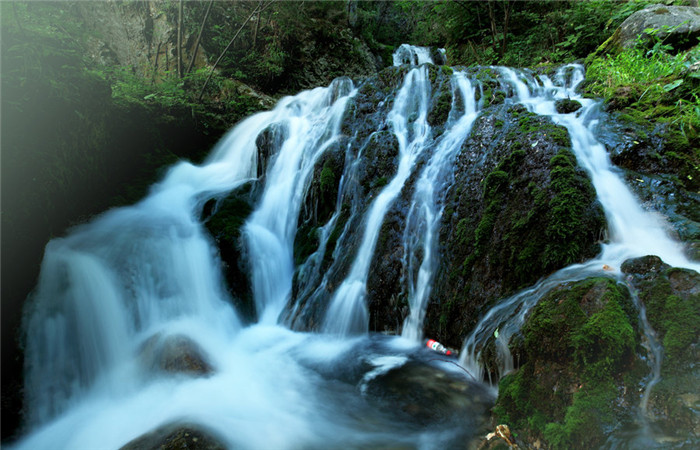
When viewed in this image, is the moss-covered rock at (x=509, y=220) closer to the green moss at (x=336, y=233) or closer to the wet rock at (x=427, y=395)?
the wet rock at (x=427, y=395)

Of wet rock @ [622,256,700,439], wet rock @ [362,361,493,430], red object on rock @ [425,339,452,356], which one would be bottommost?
wet rock @ [362,361,493,430]

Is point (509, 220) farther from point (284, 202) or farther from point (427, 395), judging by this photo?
point (284, 202)

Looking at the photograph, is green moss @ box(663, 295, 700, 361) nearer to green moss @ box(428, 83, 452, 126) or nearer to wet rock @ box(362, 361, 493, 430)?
Result: wet rock @ box(362, 361, 493, 430)

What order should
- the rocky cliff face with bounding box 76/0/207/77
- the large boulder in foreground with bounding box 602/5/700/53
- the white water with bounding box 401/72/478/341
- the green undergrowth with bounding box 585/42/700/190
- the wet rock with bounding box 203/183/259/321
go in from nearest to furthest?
the green undergrowth with bounding box 585/42/700/190 → the white water with bounding box 401/72/478/341 → the wet rock with bounding box 203/183/259/321 → the large boulder in foreground with bounding box 602/5/700/53 → the rocky cliff face with bounding box 76/0/207/77

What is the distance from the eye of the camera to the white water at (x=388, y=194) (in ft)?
16.3

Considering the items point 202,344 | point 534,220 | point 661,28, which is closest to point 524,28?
point 661,28

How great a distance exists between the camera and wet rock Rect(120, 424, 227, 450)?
2.67m

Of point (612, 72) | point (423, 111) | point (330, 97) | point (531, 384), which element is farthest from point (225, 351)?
point (612, 72)

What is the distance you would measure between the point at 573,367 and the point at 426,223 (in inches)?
110

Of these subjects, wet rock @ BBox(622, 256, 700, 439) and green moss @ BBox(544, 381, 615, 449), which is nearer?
wet rock @ BBox(622, 256, 700, 439)

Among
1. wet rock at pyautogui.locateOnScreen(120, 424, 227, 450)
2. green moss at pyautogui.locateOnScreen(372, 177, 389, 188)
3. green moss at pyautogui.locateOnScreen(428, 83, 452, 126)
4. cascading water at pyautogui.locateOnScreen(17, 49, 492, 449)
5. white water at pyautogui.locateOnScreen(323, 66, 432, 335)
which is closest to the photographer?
wet rock at pyautogui.locateOnScreen(120, 424, 227, 450)

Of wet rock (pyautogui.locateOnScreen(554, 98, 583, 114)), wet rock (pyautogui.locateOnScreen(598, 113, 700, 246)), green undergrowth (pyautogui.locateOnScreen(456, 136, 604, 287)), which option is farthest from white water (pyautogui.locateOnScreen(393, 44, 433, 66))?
green undergrowth (pyautogui.locateOnScreen(456, 136, 604, 287))

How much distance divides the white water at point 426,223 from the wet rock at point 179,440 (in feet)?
8.52

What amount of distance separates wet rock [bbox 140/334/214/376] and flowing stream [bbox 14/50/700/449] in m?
0.06
